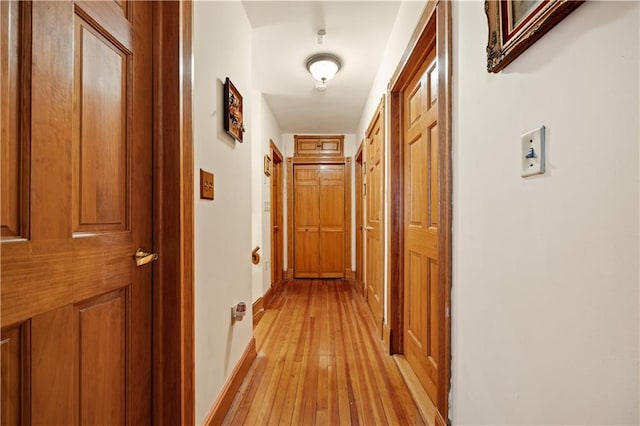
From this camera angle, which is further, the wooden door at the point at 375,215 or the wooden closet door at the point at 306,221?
the wooden closet door at the point at 306,221

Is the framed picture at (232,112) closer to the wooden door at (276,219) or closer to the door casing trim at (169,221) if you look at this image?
the door casing trim at (169,221)

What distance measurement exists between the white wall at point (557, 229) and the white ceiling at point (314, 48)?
3.92 feet

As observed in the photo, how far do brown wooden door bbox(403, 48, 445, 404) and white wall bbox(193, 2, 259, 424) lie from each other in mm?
1026

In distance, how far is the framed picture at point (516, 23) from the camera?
1.88 ft

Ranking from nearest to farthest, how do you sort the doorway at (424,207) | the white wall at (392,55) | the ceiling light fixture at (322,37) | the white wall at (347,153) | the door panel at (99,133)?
the door panel at (99,133) < the doorway at (424,207) < the white wall at (392,55) < the ceiling light fixture at (322,37) < the white wall at (347,153)

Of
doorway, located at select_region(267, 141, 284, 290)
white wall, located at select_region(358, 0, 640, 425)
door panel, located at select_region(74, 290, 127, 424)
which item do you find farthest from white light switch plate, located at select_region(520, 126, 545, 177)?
doorway, located at select_region(267, 141, 284, 290)

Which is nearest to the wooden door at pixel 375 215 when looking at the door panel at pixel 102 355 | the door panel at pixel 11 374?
the door panel at pixel 102 355

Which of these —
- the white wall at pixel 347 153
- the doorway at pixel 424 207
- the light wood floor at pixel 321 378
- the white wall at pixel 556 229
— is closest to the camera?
the white wall at pixel 556 229

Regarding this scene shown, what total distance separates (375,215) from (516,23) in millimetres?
2217

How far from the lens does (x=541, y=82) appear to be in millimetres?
643

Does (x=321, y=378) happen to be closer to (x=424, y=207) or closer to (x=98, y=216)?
(x=424, y=207)

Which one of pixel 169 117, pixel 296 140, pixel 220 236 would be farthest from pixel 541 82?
pixel 296 140

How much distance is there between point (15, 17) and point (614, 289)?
127 centimetres

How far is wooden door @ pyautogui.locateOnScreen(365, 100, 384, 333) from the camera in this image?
2395mm
